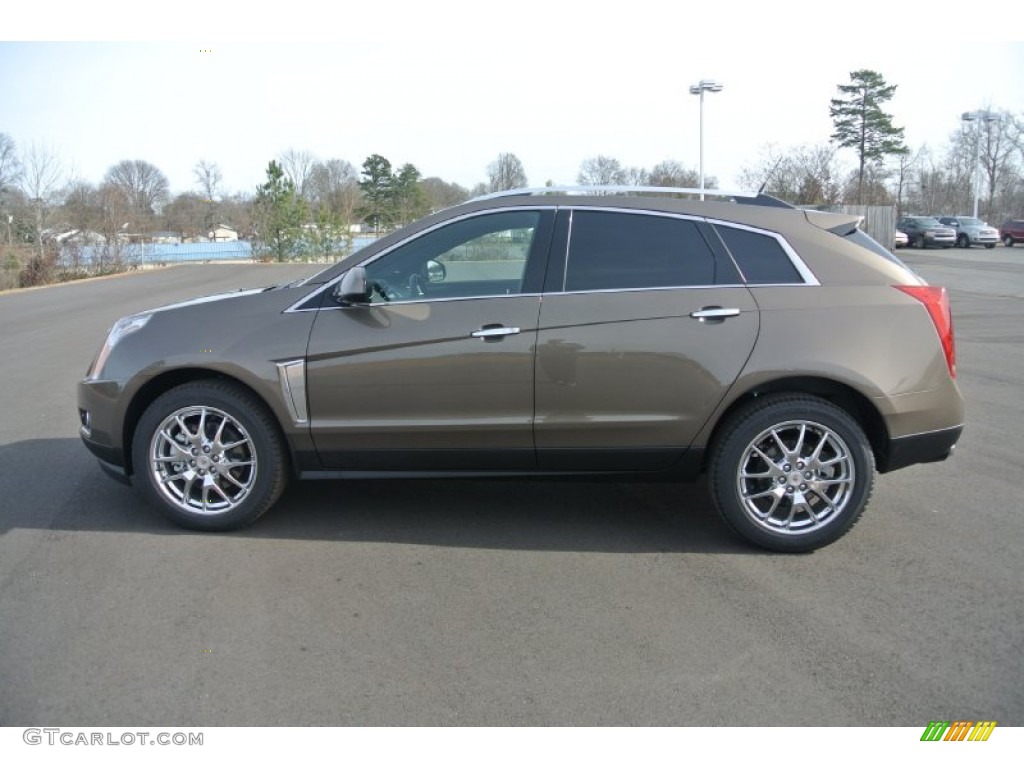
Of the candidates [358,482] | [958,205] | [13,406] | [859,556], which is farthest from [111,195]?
[958,205]

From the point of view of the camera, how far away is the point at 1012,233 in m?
41.5

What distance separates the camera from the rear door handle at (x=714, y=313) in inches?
162

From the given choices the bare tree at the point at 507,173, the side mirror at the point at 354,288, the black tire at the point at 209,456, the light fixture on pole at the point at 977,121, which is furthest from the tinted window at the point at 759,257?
the light fixture on pole at the point at 977,121

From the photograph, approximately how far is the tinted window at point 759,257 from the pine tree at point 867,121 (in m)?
55.6

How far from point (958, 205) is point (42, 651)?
7234 cm

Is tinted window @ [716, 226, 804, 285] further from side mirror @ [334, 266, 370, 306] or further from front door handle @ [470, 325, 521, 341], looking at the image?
side mirror @ [334, 266, 370, 306]

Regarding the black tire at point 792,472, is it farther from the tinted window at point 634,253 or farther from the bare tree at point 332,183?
the bare tree at point 332,183

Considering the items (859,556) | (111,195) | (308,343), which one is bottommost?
(859,556)

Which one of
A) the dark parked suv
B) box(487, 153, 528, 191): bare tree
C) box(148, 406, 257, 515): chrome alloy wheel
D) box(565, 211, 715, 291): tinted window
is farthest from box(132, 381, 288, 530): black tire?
the dark parked suv

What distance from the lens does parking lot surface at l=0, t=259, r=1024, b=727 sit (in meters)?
2.93

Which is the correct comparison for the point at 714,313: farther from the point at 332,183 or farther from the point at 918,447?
the point at 332,183

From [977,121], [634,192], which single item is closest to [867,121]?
[977,121]

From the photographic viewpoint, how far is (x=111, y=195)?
120 ft

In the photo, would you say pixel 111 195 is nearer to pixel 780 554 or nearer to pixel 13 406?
pixel 13 406
